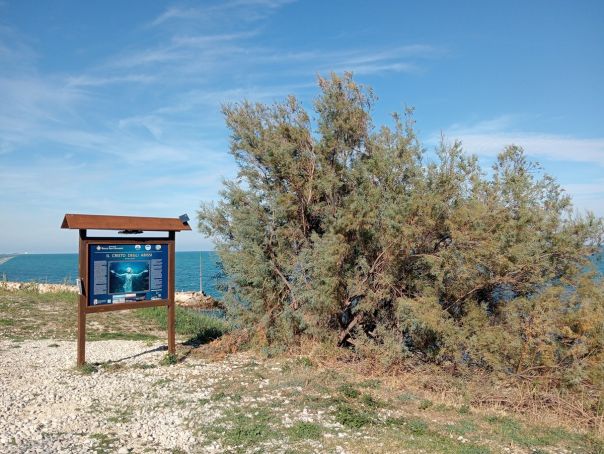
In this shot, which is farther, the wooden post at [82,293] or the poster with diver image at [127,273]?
the poster with diver image at [127,273]

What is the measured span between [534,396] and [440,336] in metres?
1.72

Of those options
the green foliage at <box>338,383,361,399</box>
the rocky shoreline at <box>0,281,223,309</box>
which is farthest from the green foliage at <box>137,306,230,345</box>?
the green foliage at <box>338,383,361,399</box>

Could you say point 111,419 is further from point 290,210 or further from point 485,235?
point 485,235

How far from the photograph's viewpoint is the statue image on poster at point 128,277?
1012cm

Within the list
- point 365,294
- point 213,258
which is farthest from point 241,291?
point 365,294

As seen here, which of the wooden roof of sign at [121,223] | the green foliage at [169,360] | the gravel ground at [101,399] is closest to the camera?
the gravel ground at [101,399]

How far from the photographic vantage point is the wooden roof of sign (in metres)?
9.48

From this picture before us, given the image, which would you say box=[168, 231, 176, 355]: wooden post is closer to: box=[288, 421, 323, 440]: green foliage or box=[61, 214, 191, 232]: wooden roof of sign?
box=[61, 214, 191, 232]: wooden roof of sign

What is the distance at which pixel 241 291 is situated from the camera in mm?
11453

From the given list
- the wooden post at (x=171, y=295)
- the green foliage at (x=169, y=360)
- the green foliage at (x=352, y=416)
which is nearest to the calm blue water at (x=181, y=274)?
the wooden post at (x=171, y=295)

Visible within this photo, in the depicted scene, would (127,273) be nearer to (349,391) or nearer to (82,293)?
(82,293)

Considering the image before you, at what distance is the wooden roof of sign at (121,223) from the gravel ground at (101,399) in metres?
2.68

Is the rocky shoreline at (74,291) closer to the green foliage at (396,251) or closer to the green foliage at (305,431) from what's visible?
the green foliage at (396,251)

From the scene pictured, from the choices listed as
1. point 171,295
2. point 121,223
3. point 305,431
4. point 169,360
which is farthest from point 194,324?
point 305,431
